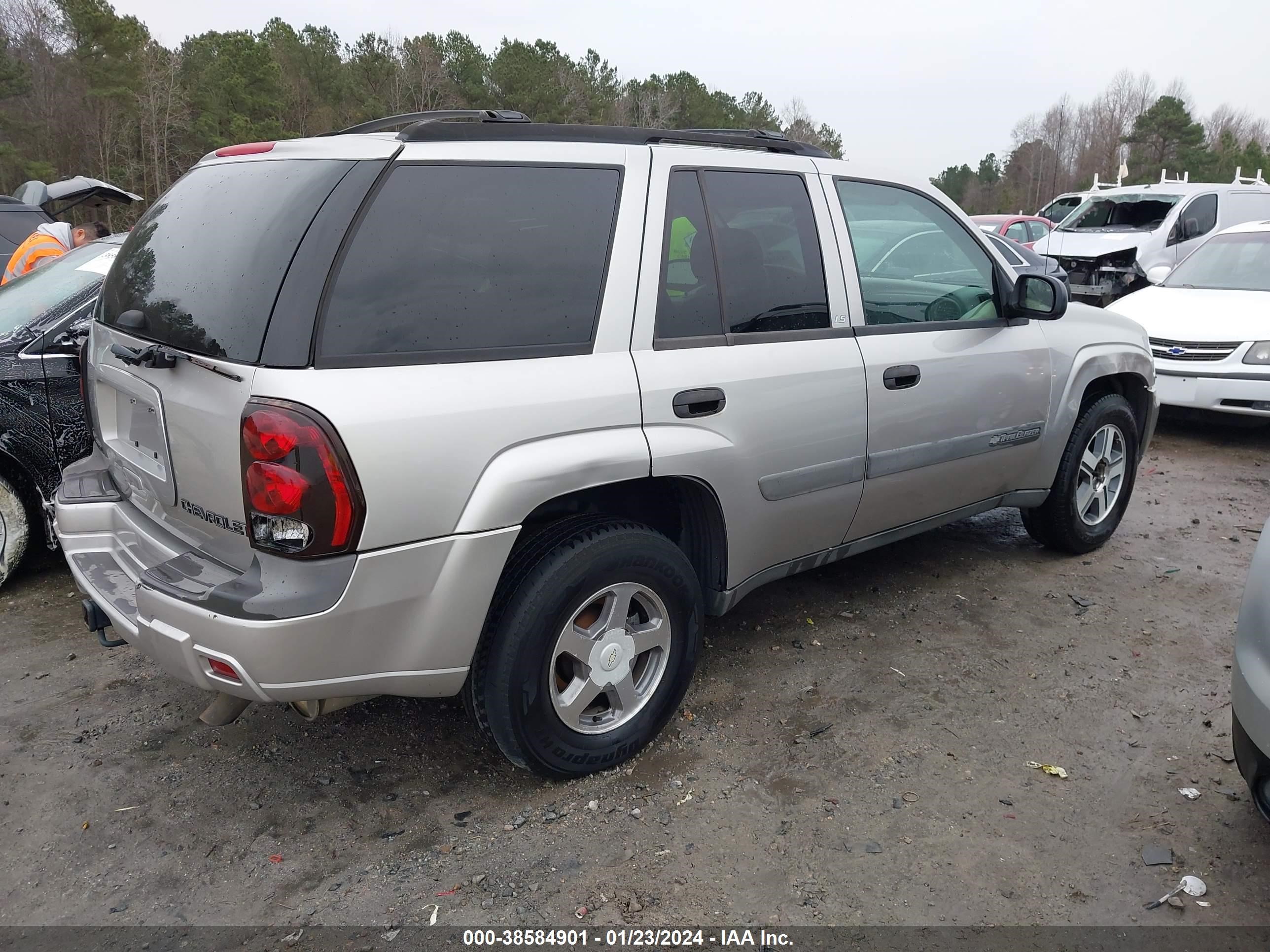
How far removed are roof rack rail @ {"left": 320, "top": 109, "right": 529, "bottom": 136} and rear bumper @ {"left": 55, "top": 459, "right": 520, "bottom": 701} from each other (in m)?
1.29

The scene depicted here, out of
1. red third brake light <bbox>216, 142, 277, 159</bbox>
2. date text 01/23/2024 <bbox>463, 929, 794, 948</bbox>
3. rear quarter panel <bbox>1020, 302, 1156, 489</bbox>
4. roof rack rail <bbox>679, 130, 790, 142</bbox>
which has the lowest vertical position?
date text 01/23/2024 <bbox>463, 929, 794, 948</bbox>

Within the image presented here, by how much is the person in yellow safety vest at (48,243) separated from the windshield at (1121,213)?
45.0 ft

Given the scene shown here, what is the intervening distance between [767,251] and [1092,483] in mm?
2534

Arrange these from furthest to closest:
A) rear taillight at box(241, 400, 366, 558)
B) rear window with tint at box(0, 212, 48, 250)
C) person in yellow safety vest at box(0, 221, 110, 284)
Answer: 1. rear window with tint at box(0, 212, 48, 250)
2. person in yellow safety vest at box(0, 221, 110, 284)
3. rear taillight at box(241, 400, 366, 558)

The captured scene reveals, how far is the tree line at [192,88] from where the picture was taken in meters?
27.6

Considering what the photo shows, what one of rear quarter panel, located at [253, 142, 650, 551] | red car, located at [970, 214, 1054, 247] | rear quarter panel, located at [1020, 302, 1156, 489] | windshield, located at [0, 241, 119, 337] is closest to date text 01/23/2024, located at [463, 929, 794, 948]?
rear quarter panel, located at [253, 142, 650, 551]

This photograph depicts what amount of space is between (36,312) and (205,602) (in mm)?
2902

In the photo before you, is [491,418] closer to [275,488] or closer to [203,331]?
[275,488]

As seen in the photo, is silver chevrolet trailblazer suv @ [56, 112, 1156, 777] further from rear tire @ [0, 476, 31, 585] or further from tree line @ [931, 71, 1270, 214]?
tree line @ [931, 71, 1270, 214]

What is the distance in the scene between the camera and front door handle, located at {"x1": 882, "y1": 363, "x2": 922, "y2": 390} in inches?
138

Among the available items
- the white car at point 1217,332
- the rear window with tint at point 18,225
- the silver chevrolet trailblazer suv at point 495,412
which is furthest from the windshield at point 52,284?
the white car at point 1217,332

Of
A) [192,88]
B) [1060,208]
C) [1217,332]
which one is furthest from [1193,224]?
[192,88]

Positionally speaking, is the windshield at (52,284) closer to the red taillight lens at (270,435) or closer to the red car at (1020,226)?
the red taillight lens at (270,435)

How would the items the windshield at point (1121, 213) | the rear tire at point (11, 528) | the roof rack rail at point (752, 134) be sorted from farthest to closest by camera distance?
the windshield at point (1121, 213) < the rear tire at point (11, 528) < the roof rack rail at point (752, 134)
